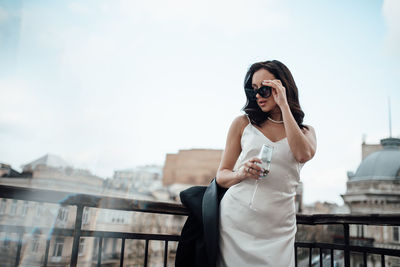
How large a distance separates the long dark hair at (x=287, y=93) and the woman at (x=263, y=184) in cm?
2

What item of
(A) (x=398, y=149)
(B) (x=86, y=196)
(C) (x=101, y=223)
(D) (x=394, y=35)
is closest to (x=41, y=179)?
(C) (x=101, y=223)

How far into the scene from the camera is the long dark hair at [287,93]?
197 cm

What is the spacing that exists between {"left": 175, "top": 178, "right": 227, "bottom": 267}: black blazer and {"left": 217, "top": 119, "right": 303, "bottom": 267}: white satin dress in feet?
0.19

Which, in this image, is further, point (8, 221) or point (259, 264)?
point (8, 221)

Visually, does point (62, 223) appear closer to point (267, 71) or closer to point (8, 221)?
point (8, 221)

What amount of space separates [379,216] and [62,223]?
105 ft

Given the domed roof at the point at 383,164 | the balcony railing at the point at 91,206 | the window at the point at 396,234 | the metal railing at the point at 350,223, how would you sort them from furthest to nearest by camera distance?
1. the domed roof at the point at 383,164
2. the window at the point at 396,234
3. the metal railing at the point at 350,223
4. the balcony railing at the point at 91,206

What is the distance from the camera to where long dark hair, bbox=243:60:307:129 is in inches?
77.4

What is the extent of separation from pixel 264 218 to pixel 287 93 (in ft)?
2.69

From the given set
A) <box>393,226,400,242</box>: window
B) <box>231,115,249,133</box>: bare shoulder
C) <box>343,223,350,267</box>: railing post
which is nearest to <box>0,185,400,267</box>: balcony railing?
<box>343,223,350,267</box>: railing post

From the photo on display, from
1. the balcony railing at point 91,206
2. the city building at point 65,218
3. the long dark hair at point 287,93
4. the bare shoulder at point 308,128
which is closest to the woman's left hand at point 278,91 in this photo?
the long dark hair at point 287,93

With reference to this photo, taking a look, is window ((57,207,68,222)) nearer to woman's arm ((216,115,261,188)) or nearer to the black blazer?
the black blazer

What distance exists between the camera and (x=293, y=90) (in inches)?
79.9

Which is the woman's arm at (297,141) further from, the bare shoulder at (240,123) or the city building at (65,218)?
the city building at (65,218)
